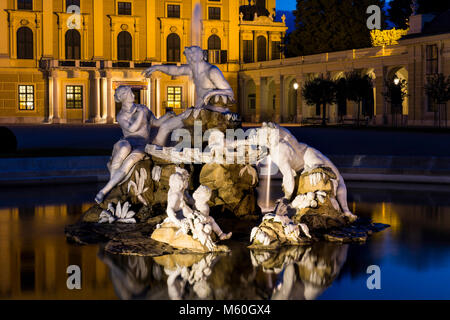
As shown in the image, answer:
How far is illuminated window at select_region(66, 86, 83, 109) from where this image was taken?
182 ft

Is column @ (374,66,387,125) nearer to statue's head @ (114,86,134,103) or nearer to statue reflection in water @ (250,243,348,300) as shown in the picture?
statue's head @ (114,86,134,103)

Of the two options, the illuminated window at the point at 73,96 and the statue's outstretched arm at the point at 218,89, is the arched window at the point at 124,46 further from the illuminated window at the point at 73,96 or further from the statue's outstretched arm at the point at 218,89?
the statue's outstretched arm at the point at 218,89

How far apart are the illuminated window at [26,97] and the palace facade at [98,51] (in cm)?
8

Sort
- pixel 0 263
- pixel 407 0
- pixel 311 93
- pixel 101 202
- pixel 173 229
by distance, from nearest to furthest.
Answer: pixel 0 263
pixel 173 229
pixel 101 202
pixel 311 93
pixel 407 0

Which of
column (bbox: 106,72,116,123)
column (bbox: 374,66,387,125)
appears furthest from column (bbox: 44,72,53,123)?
column (bbox: 374,66,387,125)

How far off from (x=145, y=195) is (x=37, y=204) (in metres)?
2.62

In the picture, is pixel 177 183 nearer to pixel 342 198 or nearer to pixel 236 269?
pixel 236 269

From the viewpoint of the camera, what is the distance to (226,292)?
589 centimetres

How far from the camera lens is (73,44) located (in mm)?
56938

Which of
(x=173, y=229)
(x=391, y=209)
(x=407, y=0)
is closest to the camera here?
(x=173, y=229)

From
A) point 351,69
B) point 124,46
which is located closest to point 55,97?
point 124,46

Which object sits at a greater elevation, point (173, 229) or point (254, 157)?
point (254, 157)

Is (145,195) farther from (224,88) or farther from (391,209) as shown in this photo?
(391,209)

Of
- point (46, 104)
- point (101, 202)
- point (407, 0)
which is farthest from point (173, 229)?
point (407, 0)
